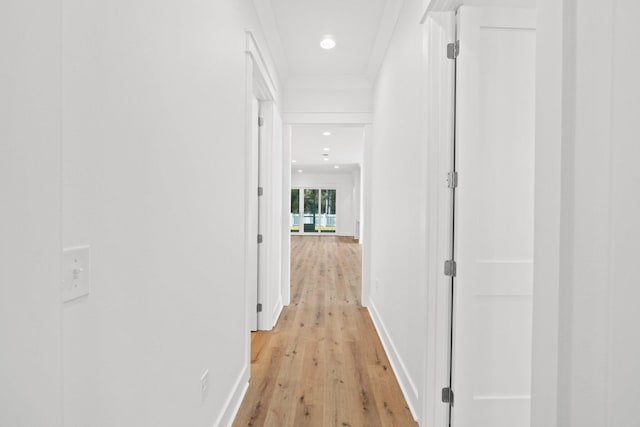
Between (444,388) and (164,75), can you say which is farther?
(444,388)

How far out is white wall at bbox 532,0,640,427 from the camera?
0.60 metres

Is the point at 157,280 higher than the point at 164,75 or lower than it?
lower

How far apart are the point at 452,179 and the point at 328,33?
206 cm

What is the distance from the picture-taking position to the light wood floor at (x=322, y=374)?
202cm

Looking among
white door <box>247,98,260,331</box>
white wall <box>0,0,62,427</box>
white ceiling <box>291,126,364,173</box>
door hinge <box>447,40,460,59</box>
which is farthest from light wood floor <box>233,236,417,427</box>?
white ceiling <box>291,126,364,173</box>

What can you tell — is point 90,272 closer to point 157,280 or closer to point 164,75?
point 157,280

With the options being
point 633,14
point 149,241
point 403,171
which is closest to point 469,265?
point 403,171

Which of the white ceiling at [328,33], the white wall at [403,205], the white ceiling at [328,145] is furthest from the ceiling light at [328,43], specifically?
the white ceiling at [328,145]

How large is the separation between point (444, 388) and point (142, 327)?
1.46m

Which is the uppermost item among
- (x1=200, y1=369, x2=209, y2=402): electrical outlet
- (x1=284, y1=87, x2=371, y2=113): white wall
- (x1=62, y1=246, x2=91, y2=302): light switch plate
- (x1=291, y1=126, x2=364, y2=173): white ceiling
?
(x1=291, y1=126, x2=364, y2=173): white ceiling

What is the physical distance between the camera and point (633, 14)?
59 cm

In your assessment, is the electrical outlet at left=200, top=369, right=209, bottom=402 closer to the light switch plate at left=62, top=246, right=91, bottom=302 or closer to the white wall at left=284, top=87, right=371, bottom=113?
the light switch plate at left=62, top=246, right=91, bottom=302

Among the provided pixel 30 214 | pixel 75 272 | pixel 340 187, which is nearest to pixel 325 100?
pixel 75 272

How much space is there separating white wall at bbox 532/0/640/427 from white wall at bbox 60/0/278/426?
3.34 feet
